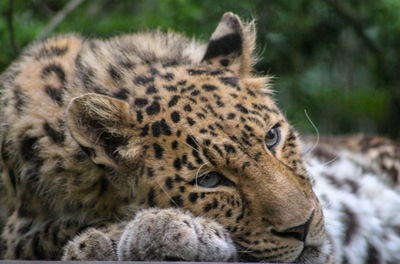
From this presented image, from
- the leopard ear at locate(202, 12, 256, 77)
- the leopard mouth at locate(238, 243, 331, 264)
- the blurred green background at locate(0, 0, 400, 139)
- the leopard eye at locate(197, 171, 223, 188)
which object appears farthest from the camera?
the blurred green background at locate(0, 0, 400, 139)

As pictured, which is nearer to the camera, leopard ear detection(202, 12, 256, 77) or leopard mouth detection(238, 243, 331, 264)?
leopard mouth detection(238, 243, 331, 264)

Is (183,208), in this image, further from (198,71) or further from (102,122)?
(198,71)

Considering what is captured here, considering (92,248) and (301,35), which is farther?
(301,35)

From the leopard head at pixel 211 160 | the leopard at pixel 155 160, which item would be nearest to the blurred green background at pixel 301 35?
the leopard at pixel 155 160

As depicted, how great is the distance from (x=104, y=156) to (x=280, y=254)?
4.10 feet

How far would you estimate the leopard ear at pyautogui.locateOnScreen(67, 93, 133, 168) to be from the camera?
397 centimetres

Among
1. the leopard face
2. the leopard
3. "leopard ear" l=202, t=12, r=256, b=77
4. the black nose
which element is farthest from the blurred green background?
the black nose

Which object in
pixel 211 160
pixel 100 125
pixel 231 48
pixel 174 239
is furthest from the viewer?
pixel 231 48

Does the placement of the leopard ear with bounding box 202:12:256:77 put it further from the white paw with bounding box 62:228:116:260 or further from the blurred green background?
the blurred green background

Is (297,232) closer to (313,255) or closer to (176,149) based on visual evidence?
(313,255)

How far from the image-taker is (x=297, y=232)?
375cm

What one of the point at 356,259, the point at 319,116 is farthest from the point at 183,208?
the point at 319,116

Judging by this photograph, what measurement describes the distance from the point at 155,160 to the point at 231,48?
4.08 feet

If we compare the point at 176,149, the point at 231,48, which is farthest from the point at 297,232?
the point at 231,48
